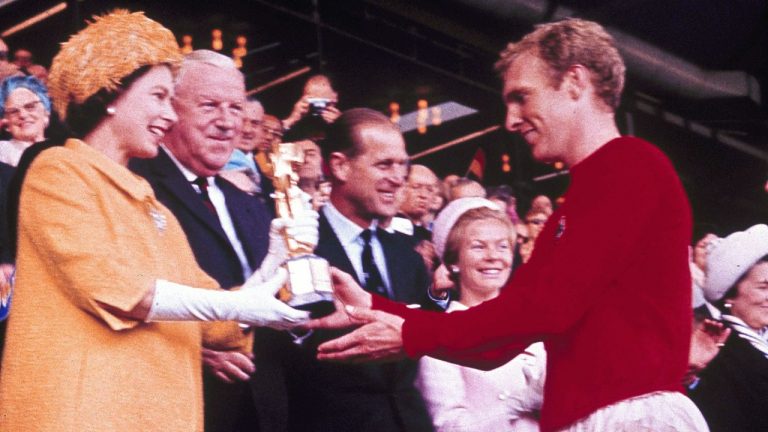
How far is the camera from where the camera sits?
438 cm

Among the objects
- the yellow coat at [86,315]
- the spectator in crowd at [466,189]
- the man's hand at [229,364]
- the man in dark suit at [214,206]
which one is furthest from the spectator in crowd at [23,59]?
the spectator in crowd at [466,189]

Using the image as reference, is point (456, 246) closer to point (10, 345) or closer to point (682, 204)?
point (682, 204)

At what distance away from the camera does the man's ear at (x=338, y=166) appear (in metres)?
4.32

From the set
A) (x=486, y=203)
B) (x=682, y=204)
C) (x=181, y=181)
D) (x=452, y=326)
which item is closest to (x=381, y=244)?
(x=486, y=203)

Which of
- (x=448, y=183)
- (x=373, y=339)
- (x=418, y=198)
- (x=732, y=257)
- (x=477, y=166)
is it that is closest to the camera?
(x=373, y=339)

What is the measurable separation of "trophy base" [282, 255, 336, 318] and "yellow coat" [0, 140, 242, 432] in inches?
14.6

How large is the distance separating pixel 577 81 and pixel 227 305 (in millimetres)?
1269

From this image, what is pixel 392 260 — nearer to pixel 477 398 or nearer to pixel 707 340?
pixel 477 398

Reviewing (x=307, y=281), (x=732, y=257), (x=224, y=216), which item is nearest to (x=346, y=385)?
(x=307, y=281)

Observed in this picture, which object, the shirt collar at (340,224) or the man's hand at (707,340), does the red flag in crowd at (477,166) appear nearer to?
the shirt collar at (340,224)

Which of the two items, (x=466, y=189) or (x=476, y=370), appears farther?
(x=466, y=189)

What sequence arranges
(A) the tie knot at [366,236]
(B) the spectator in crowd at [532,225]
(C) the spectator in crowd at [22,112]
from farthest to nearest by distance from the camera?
(B) the spectator in crowd at [532,225], (A) the tie knot at [366,236], (C) the spectator in crowd at [22,112]

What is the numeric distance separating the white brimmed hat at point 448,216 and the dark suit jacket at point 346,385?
0.70 ft

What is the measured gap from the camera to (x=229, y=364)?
12.5 ft
